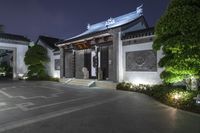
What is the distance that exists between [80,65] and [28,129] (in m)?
12.4

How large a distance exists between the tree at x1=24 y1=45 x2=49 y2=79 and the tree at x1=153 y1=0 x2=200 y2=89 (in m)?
15.1

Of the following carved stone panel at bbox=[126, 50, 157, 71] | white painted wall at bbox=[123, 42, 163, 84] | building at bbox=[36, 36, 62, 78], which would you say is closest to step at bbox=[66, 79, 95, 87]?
white painted wall at bbox=[123, 42, 163, 84]

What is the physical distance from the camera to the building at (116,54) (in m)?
11.1

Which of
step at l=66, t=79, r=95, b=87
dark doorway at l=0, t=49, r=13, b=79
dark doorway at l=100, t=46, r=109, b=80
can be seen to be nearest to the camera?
step at l=66, t=79, r=95, b=87

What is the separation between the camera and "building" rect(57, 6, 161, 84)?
11092mm

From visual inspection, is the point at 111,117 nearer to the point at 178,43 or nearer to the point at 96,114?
the point at 96,114

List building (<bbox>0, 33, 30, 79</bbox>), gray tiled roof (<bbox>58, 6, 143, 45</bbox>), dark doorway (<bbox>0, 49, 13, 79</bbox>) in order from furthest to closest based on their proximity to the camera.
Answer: dark doorway (<bbox>0, 49, 13, 79</bbox>), building (<bbox>0, 33, 30, 79</bbox>), gray tiled roof (<bbox>58, 6, 143, 45</bbox>)

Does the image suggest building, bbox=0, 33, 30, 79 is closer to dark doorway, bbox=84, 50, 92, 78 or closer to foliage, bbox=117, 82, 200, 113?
dark doorway, bbox=84, 50, 92, 78

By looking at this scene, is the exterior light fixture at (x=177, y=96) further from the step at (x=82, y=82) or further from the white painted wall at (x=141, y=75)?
the step at (x=82, y=82)

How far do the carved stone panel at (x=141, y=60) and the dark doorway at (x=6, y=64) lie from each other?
736 inches

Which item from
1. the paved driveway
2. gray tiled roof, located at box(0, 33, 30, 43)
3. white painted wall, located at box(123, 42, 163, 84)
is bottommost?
the paved driveway

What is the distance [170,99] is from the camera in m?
7.34

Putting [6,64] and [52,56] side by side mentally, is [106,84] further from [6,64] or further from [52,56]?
[6,64]

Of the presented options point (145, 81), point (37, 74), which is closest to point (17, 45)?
point (37, 74)
